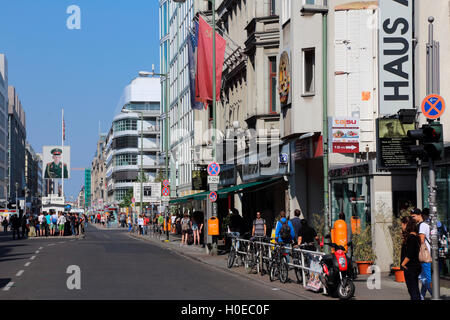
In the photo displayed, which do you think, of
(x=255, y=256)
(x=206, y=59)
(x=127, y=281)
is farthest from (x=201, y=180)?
(x=127, y=281)

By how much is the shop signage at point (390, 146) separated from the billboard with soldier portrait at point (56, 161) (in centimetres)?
10518

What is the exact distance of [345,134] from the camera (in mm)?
22422

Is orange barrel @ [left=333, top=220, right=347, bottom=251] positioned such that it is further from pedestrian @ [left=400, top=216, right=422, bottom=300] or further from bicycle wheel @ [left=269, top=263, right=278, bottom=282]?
pedestrian @ [left=400, top=216, right=422, bottom=300]

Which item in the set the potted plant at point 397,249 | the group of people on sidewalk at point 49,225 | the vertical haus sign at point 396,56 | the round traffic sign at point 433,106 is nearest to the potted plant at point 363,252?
the potted plant at point 397,249

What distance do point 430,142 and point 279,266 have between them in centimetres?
782

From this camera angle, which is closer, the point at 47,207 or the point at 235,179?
the point at 235,179

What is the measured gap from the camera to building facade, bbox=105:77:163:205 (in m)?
144

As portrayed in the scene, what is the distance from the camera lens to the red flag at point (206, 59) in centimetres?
3679

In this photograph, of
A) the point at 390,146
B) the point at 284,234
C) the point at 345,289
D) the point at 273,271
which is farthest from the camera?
the point at 390,146

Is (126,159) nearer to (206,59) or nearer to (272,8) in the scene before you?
(206,59)

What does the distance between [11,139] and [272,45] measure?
144 meters

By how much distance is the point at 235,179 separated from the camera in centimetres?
4412
